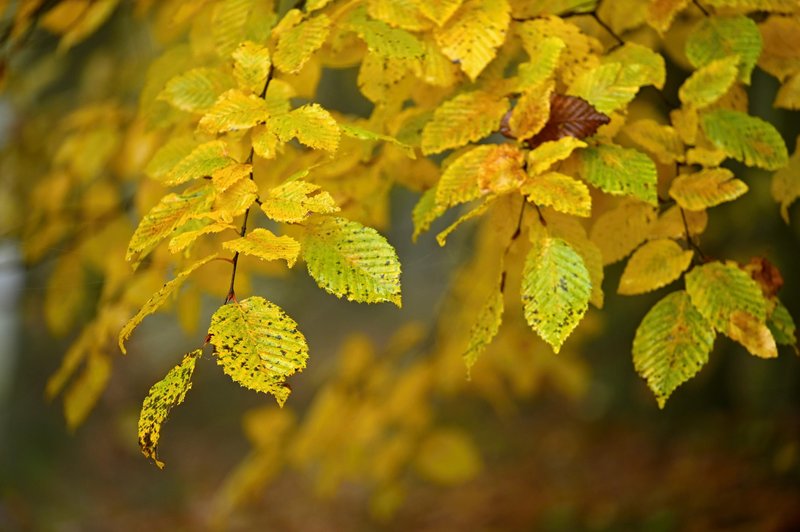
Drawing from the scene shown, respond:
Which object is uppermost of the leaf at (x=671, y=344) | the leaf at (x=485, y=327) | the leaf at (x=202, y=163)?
the leaf at (x=202, y=163)

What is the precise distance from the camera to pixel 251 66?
39.3 inches

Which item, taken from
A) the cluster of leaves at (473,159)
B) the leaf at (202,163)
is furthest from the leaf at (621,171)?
Answer: the leaf at (202,163)

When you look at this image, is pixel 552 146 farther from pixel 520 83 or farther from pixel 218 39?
pixel 218 39

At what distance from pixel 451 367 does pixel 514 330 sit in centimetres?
32

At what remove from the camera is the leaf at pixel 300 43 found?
0.98m

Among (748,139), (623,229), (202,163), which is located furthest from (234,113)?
(748,139)

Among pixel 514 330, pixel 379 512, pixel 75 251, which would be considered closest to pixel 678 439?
pixel 514 330

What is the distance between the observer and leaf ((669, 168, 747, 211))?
3.43 ft

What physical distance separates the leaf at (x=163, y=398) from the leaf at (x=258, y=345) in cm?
3

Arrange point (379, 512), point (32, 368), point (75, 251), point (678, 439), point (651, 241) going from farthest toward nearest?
point (32, 368) < point (678, 439) < point (379, 512) < point (75, 251) < point (651, 241)

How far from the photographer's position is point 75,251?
185 cm

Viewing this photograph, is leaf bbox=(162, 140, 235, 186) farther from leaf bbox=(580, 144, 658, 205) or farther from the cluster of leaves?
leaf bbox=(580, 144, 658, 205)

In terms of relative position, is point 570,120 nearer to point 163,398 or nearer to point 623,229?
point 623,229

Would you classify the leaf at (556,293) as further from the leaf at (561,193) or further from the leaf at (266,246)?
the leaf at (266,246)
